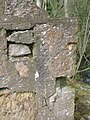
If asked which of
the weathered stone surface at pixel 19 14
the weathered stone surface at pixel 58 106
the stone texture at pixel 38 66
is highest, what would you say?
the weathered stone surface at pixel 19 14

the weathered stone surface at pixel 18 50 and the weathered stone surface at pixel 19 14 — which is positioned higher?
the weathered stone surface at pixel 19 14

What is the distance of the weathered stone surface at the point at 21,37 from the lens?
313 centimetres

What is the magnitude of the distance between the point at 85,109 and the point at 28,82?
1.38 metres

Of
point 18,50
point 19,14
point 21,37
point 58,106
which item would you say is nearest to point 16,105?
point 58,106

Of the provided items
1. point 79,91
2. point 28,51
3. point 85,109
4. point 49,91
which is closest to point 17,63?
point 28,51

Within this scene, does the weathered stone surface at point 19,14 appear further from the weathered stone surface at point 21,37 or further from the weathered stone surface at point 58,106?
the weathered stone surface at point 58,106

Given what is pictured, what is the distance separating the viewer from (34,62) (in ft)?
10.7

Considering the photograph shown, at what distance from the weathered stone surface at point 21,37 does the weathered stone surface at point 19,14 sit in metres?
0.05

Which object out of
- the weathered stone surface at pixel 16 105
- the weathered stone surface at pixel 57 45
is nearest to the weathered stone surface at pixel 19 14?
the weathered stone surface at pixel 57 45

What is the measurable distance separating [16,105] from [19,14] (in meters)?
0.92

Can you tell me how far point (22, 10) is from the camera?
3109 mm

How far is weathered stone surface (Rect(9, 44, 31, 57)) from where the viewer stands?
3174mm

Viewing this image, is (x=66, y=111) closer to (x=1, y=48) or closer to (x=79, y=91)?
(x=1, y=48)

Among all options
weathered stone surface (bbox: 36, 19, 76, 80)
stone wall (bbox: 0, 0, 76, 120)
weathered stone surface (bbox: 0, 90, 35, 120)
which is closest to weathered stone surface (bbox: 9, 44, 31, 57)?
stone wall (bbox: 0, 0, 76, 120)
